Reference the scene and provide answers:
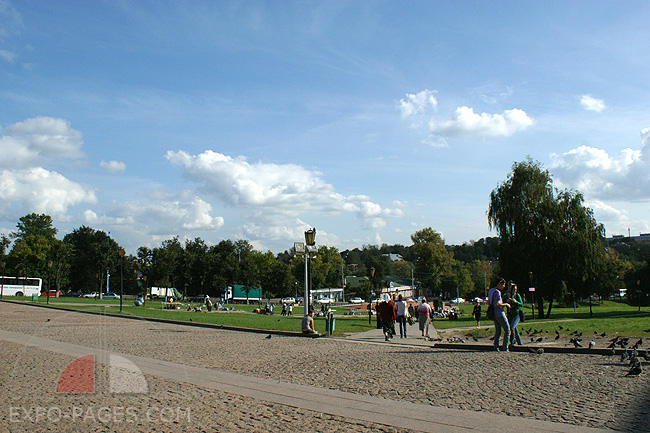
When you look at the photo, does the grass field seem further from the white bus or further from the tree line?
the white bus

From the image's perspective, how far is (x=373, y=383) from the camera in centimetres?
928

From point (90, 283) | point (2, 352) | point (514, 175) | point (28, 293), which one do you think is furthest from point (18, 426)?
point (90, 283)

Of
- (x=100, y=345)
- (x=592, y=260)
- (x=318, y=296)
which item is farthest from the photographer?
(x=318, y=296)

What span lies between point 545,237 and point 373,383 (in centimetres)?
3403

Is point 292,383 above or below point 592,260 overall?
below

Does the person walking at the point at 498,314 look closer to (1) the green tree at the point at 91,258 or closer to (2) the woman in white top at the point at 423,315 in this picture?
(2) the woman in white top at the point at 423,315

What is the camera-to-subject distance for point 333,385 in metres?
9.11

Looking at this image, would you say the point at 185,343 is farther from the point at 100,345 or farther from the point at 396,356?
the point at 396,356

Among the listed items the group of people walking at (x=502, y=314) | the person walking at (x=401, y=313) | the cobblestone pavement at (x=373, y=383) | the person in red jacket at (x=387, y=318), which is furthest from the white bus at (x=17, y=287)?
the group of people walking at (x=502, y=314)

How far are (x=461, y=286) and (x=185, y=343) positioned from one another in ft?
347

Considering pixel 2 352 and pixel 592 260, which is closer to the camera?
pixel 2 352

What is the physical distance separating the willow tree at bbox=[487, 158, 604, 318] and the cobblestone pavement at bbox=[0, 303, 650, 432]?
27.6 metres

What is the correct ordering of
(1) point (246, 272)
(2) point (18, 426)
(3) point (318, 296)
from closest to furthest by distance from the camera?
(2) point (18, 426)
(1) point (246, 272)
(3) point (318, 296)

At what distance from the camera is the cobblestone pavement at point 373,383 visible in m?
6.58
